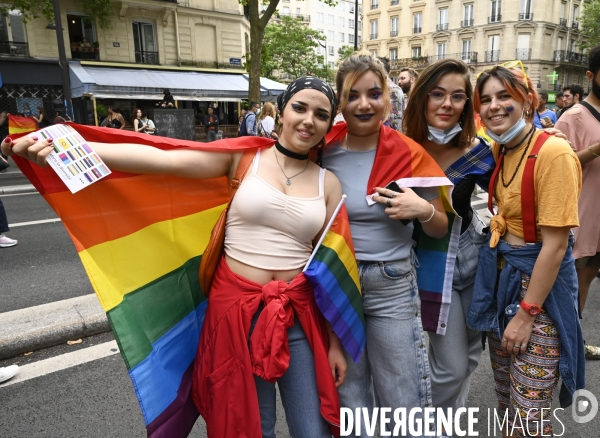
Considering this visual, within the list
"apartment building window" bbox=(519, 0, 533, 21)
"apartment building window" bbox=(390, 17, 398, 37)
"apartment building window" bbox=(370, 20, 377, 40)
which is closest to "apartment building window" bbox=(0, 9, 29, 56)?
"apartment building window" bbox=(390, 17, 398, 37)

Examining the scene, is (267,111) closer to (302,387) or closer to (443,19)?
(302,387)

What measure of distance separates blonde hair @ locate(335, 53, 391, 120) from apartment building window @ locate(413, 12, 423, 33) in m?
50.9

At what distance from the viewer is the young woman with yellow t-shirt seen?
5.99ft

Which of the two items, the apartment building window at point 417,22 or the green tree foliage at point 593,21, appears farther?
the apartment building window at point 417,22

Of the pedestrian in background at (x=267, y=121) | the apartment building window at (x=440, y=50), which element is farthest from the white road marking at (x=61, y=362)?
the apartment building window at (x=440, y=50)

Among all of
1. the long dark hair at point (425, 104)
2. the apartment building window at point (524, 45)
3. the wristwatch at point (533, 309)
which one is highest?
the apartment building window at point (524, 45)

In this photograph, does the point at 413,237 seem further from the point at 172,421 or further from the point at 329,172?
the point at 172,421

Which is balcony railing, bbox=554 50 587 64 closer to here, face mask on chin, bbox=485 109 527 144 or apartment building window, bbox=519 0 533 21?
apartment building window, bbox=519 0 533 21

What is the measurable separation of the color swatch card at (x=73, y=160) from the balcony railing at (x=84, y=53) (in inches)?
860

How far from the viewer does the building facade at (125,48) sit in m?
18.6

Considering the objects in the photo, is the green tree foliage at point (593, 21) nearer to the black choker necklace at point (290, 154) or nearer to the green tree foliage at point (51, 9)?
the green tree foliage at point (51, 9)

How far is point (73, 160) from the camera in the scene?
157 cm

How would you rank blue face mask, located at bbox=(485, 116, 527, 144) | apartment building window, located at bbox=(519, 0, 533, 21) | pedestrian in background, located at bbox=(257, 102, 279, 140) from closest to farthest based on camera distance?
1. blue face mask, located at bbox=(485, 116, 527, 144)
2. pedestrian in background, located at bbox=(257, 102, 279, 140)
3. apartment building window, located at bbox=(519, 0, 533, 21)

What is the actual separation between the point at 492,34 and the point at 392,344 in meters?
47.7
